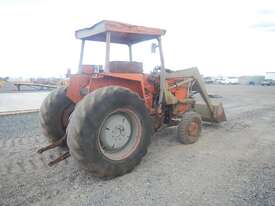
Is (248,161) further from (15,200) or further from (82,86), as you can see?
(15,200)

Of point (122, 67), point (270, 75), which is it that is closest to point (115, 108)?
point (122, 67)

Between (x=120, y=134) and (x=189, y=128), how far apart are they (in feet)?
6.29

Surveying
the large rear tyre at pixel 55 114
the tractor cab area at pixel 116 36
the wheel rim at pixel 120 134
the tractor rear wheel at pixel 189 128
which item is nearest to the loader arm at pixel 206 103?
the tractor rear wheel at pixel 189 128

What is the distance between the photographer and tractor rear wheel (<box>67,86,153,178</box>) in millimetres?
3221

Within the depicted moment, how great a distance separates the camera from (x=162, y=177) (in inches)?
141

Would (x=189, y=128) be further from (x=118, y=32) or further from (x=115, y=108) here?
(x=118, y=32)

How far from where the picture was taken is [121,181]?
3.48m

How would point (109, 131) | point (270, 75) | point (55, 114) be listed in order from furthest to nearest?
1. point (270, 75)
2. point (55, 114)
3. point (109, 131)

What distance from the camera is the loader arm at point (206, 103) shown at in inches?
232

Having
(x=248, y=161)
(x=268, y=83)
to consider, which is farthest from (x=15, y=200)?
(x=268, y=83)

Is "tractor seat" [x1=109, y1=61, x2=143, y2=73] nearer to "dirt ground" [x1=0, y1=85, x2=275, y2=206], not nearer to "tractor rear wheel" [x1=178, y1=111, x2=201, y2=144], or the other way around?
"tractor rear wheel" [x1=178, y1=111, x2=201, y2=144]

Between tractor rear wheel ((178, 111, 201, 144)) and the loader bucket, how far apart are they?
1.50 meters

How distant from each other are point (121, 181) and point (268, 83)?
2057 inches

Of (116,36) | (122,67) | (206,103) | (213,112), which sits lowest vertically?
(213,112)
